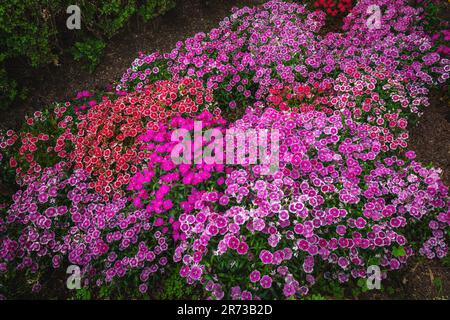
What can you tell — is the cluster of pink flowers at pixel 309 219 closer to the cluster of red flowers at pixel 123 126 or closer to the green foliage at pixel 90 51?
the cluster of red flowers at pixel 123 126

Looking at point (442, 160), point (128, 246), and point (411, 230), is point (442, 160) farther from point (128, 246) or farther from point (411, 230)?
point (128, 246)

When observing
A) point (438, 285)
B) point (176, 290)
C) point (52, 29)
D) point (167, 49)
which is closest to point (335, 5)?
point (167, 49)

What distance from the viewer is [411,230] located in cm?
371

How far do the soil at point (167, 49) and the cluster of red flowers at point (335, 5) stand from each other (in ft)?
0.82

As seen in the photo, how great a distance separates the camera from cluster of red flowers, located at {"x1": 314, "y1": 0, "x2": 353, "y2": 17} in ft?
20.1

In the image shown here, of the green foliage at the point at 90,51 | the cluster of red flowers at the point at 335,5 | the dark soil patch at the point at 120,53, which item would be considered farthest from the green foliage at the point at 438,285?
the green foliage at the point at 90,51

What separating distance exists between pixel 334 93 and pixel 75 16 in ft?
13.9

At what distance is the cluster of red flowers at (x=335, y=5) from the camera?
6.13m

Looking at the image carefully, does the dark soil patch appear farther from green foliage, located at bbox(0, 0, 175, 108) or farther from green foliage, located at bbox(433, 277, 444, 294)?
green foliage, located at bbox(433, 277, 444, 294)

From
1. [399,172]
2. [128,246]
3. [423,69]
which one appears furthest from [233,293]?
[423,69]

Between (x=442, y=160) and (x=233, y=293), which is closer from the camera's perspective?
(x=233, y=293)

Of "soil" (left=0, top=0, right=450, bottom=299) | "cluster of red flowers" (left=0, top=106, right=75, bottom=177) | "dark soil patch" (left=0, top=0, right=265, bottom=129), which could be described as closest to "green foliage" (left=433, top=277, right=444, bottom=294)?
"soil" (left=0, top=0, right=450, bottom=299)

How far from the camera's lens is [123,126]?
4387 mm

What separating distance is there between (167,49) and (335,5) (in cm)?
307
